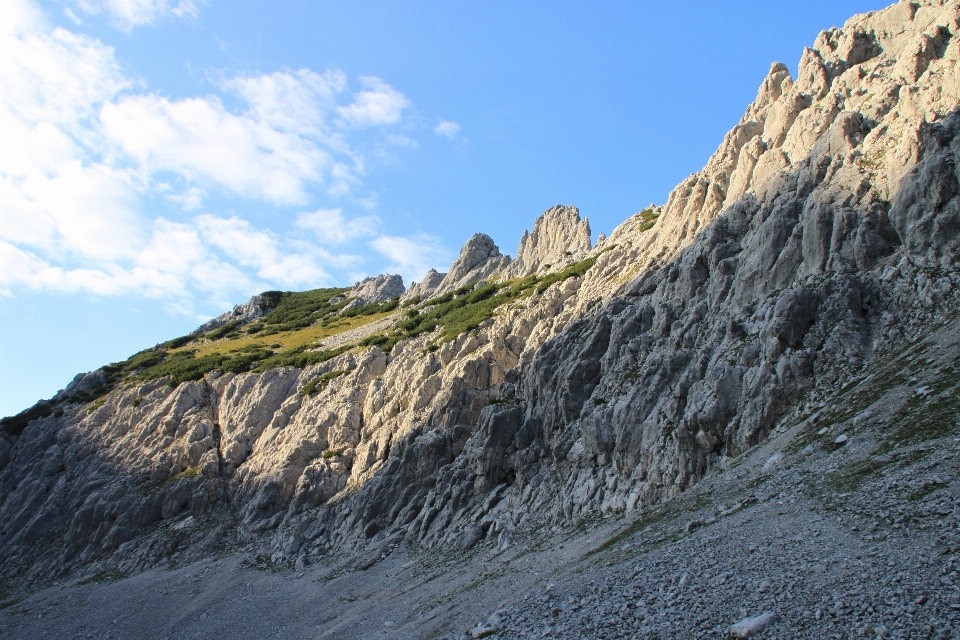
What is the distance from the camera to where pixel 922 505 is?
15.4 m

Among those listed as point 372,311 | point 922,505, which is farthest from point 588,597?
point 372,311

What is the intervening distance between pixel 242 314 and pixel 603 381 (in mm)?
103719

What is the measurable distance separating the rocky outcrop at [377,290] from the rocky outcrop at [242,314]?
17773mm

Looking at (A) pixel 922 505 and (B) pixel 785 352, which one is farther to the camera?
(B) pixel 785 352

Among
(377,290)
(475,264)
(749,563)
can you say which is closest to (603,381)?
(749,563)

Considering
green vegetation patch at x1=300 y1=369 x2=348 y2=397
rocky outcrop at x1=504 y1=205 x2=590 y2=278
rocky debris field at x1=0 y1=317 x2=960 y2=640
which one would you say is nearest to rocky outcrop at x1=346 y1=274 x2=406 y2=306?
rocky outcrop at x1=504 y1=205 x2=590 y2=278

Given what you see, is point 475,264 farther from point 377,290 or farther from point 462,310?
point 462,310

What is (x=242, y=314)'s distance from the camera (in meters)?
128

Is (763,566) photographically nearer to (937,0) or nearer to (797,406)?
(797,406)

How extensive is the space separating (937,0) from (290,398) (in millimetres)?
63345

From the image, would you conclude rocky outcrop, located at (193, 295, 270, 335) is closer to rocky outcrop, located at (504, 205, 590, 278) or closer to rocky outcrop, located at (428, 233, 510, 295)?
rocky outcrop, located at (428, 233, 510, 295)

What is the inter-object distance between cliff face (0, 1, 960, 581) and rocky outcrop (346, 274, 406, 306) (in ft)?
163

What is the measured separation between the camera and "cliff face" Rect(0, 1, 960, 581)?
29.3 meters

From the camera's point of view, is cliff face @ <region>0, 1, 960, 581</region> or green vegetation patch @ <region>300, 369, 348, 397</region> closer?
cliff face @ <region>0, 1, 960, 581</region>
